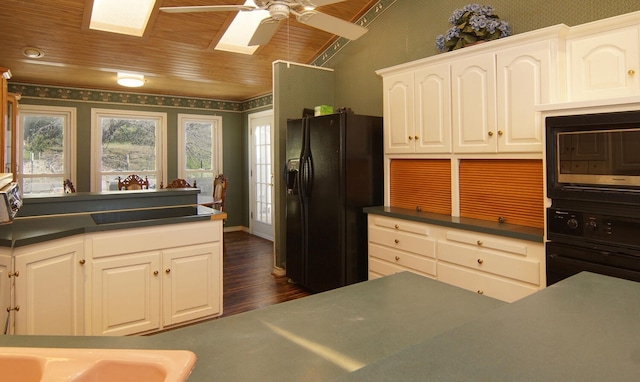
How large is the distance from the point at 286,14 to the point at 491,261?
1.99m

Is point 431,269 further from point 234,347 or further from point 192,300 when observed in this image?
point 234,347

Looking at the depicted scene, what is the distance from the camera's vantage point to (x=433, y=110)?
312 centimetres

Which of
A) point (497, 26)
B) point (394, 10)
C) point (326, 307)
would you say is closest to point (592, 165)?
point (497, 26)

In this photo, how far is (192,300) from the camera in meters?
2.83

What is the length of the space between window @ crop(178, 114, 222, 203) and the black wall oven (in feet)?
17.9

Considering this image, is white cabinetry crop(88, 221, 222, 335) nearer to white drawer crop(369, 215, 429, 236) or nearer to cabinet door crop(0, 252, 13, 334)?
cabinet door crop(0, 252, 13, 334)

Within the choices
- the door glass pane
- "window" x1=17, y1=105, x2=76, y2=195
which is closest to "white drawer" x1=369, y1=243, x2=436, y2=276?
the door glass pane

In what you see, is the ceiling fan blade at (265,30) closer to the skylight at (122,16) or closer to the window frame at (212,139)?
the skylight at (122,16)

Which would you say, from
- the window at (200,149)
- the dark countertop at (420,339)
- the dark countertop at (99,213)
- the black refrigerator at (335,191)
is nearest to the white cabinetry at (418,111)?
the black refrigerator at (335,191)

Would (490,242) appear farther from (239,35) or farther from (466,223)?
(239,35)

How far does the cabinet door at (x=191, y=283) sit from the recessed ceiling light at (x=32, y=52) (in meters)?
2.93

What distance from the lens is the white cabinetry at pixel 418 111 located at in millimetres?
3043

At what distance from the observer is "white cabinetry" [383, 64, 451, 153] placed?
9.98ft

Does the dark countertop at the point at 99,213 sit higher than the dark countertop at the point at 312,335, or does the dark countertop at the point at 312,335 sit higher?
the dark countertop at the point at 99,213
